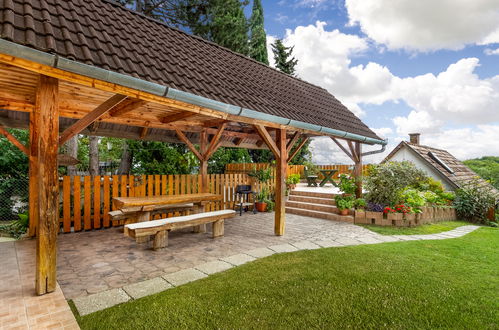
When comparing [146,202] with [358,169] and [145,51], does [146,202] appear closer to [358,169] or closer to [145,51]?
[145,51]

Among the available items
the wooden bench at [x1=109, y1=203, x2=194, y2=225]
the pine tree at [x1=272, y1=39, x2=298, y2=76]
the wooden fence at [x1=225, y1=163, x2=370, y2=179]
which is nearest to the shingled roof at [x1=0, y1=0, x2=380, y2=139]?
the wooden bench at [x1=109, y1=203, x2=194, y2=225]

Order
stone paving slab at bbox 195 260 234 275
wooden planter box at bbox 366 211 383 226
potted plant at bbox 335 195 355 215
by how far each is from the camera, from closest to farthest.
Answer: stone paving slab at bbox 195 260 234 275, wooden planter box at bbox 366 211 383 226, potted plant at bbox 335 195 355 215

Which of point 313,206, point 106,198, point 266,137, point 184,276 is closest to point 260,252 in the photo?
point 184,276

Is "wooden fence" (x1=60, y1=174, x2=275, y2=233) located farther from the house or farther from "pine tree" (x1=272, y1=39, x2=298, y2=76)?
"pine tree" (x1=272, y1=39, x2=298, y2=76)

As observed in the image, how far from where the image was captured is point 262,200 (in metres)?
9.38

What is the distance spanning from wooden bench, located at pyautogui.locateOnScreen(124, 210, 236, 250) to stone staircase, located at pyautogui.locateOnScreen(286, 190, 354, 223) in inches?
154

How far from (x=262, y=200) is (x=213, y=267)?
225 inches

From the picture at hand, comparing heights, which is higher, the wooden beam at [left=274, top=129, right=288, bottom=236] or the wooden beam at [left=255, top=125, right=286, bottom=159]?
the wooden beam at [left=255, top=125, right=286, bottom=159]

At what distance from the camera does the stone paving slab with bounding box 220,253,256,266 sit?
157 inches

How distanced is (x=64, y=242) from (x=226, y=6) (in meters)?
11.8

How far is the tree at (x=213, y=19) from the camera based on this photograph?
12055mm

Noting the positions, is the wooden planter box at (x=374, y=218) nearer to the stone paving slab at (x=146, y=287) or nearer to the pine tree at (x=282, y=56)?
the stone paving slab at (x=146, y=287)

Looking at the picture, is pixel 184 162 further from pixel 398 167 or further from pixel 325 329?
pixel 325 329

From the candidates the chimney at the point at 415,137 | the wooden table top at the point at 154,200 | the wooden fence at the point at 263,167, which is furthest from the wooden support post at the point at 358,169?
the chimney at the point at 415,137
